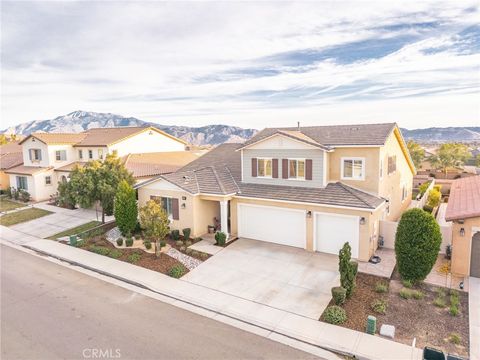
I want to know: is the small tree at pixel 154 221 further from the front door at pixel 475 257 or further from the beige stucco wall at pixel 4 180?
the beige stucco wall at pixel 4 180

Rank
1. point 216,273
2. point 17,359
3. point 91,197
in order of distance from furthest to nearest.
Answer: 1. point 91,197
2. point 216,273
3. point 17,359

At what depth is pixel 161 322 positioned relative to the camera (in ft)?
37.2

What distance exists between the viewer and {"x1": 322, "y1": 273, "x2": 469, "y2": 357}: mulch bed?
10094 mm

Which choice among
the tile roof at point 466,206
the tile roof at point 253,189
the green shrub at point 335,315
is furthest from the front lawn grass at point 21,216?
the tile roof at point 466,206

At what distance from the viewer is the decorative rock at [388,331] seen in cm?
1022

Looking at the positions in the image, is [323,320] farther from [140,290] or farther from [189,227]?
[189,227]

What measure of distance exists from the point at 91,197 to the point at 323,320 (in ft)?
55.3

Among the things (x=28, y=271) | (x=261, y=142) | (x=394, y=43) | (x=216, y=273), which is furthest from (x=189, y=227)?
(x=394, y=43)

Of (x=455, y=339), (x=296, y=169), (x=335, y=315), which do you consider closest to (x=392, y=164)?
(x=296, y=169)

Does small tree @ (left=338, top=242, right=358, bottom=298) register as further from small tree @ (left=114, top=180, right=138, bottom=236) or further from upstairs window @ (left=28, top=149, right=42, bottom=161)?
upstairs window @ (left=28, top=149, right=42, bottom=161)

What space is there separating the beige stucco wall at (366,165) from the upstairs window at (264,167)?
12.3ft

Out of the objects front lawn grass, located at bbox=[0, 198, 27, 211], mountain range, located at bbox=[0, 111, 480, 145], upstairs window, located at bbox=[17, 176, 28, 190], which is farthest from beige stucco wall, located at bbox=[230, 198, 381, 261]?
mountain range, located at bbox=[0, 111, 480, 145]

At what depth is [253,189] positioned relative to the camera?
20141mm

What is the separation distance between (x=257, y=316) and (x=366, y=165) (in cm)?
1092
